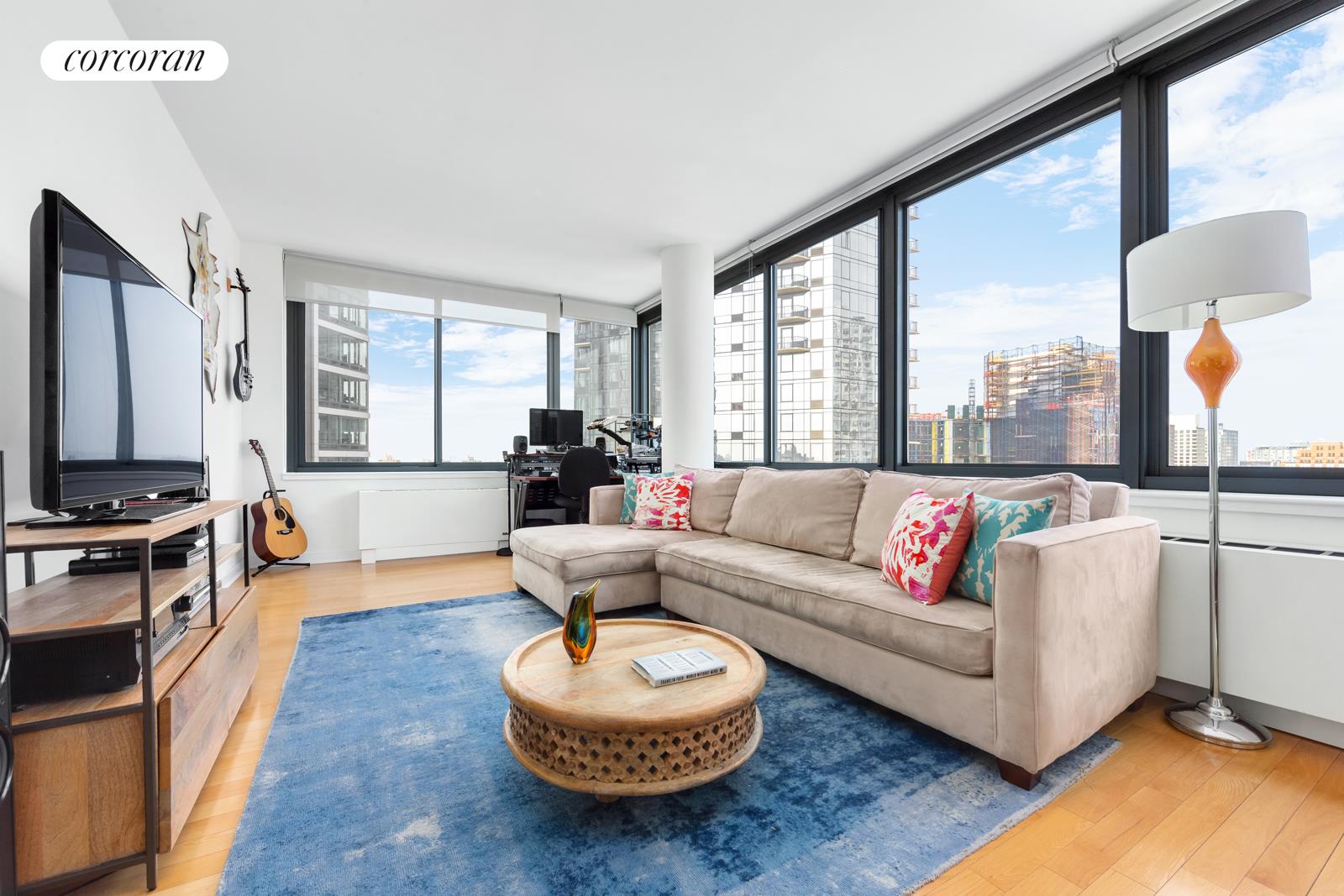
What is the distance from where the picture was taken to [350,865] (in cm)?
128

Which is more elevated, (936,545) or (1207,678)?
(936,545)

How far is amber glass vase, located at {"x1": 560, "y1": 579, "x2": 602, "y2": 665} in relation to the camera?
164cm

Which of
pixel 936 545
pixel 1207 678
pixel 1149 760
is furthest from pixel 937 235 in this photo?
pixel 1149 760

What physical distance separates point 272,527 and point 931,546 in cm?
457

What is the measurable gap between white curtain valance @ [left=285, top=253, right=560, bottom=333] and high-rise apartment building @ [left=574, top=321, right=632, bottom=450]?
1.40 feet

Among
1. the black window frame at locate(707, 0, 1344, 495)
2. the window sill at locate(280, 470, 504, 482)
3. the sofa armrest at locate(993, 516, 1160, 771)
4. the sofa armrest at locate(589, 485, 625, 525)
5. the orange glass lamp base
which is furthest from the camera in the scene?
the window sill at locate(280, 470, 504, 482)

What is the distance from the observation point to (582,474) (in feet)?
15.1

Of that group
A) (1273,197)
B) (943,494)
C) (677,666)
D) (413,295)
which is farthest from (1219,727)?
(413,295)

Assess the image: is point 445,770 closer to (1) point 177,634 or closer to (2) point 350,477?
(1) point 177,634

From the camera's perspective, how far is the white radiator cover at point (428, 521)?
4.78 m

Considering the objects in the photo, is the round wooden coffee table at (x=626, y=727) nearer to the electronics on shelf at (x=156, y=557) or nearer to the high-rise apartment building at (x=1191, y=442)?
the electronics on shelf at (x=156, y=557)

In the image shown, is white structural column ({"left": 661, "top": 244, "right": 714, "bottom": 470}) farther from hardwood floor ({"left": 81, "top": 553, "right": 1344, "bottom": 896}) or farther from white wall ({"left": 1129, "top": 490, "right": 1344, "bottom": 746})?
hardwood floor ({"left": 81, "top": 553, "right": 1344, "bottom": 896})

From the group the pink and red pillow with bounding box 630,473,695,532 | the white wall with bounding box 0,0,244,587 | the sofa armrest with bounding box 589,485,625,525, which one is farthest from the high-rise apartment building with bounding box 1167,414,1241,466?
the white wall with bounding box 0,0,244,587

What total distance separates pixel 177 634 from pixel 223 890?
71 centimetres
